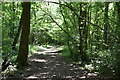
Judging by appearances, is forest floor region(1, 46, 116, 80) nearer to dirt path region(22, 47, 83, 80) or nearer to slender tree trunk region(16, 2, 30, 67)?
dirt path region(22, 47, 83, 80)

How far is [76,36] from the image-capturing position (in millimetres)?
13281

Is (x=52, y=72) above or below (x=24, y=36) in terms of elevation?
below

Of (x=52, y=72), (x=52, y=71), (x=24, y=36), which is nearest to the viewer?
(x=52, y=72)

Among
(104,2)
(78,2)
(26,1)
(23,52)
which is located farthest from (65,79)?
(104,2)

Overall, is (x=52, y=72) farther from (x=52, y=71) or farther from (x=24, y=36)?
(x=24, y=36)

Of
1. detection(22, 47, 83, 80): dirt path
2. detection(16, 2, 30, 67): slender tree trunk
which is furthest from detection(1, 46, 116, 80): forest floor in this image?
detection(16, 2, 30, 67): slender tree trunk

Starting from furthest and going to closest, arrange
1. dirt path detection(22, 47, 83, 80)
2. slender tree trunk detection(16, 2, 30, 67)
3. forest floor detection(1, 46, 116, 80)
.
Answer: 1. slender tree trunk detection(16, 2, 30, 67)
2. dirt path detection(22, 47, 83, 80)
3. forest floor detection(1, 46, 116, 80)

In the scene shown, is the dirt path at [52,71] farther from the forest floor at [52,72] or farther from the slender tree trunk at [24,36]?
the slender tree trunk at [24,36]

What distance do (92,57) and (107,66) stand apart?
14.7 ft

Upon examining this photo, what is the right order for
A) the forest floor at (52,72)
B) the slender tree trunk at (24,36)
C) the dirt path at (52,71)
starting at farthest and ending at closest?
the slender tree trunk at (24,36)
the dirt path at (52,71)
the forest floor at (52,72)

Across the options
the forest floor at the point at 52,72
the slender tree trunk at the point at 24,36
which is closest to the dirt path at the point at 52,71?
the forest floor at the point at 52,72

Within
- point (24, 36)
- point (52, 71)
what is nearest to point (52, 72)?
point (52, 71)

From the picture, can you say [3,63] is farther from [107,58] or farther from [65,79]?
[107,58]

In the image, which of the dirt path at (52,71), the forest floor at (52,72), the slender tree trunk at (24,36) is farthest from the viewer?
the slender tree trunk at (24,36)
